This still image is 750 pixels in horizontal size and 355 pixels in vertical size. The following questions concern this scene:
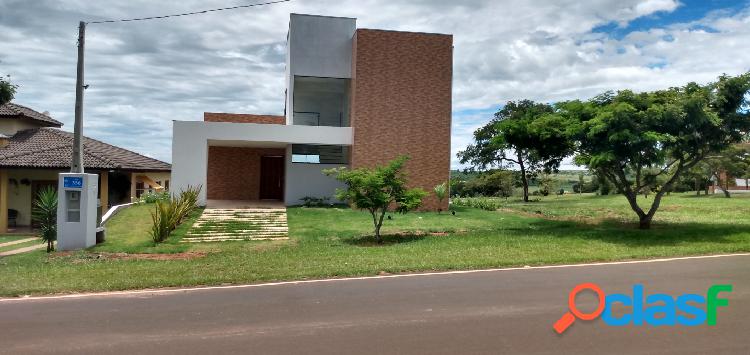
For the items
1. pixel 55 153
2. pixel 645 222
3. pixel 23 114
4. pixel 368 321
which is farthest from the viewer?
pixel 23 114

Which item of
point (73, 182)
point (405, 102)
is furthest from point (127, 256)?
point (405, 102)

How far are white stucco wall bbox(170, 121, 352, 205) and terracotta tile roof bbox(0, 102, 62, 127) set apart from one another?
10.1m

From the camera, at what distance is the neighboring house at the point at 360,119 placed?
23047mm

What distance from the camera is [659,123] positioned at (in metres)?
15.4

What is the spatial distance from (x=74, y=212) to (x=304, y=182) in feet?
39.0

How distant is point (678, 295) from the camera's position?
26.2ft

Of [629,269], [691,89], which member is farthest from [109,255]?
[691,89]

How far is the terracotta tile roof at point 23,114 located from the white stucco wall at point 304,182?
1362 cm

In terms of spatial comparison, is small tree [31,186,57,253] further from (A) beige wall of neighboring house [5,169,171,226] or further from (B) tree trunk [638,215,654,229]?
(B) tree trunk [638,215,654,229]

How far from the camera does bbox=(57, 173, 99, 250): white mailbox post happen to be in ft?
45.1

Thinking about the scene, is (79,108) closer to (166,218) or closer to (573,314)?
(166,218)

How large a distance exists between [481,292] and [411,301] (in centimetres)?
129

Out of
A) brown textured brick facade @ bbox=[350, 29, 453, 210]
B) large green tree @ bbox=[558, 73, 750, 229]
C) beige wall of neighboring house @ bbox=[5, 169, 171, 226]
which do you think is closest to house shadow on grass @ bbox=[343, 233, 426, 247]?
large green tree @ bbox=[558, 73, 750, 229]

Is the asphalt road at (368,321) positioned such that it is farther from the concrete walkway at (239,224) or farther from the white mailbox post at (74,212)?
the concrete walkway at (239,224)
